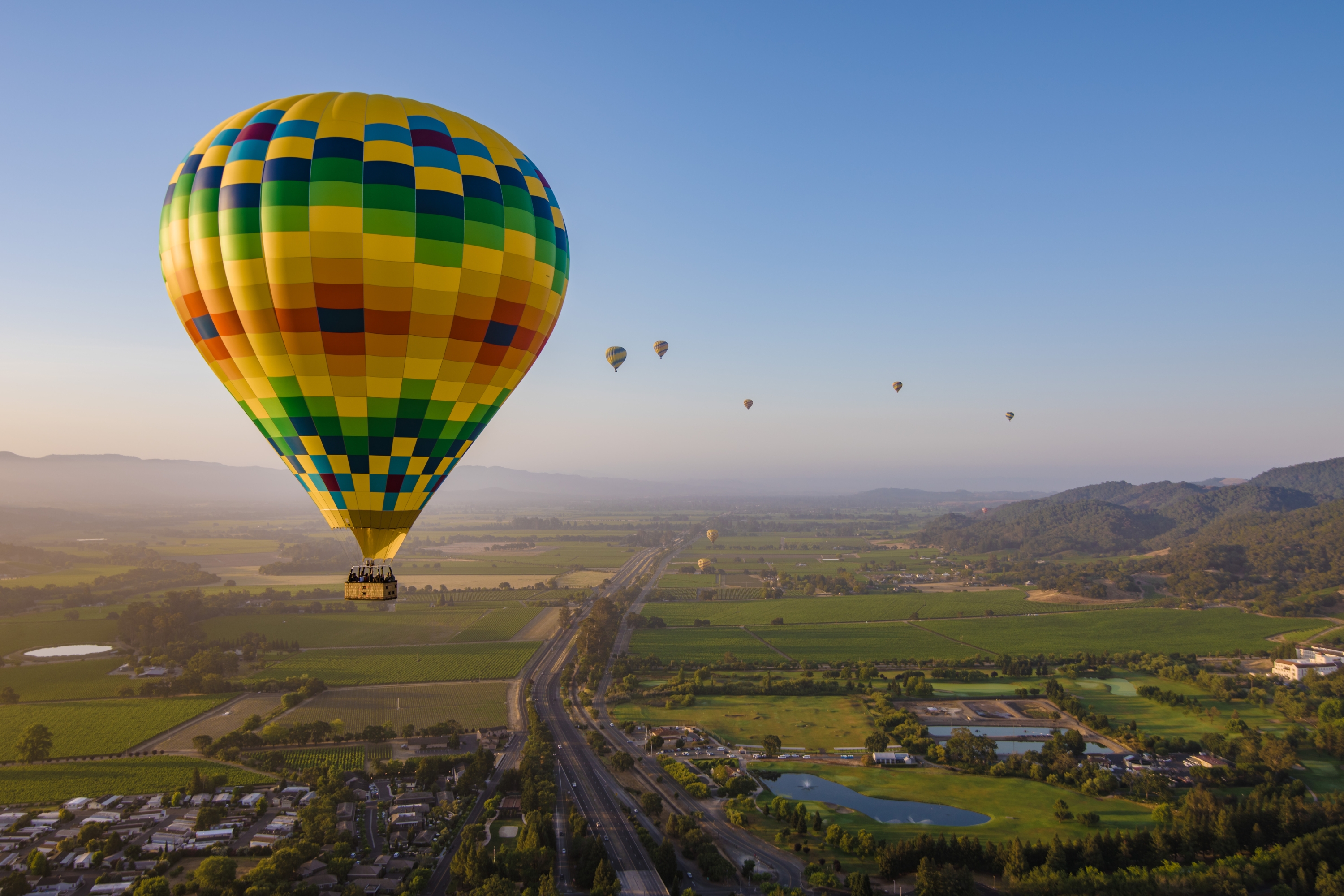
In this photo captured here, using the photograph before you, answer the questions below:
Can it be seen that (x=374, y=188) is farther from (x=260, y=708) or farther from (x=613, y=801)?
(x=260, y=708)

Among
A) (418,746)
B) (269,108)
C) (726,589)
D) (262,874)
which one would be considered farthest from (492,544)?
(269,108)

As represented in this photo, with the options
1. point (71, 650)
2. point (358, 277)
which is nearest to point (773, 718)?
point (358, 277)

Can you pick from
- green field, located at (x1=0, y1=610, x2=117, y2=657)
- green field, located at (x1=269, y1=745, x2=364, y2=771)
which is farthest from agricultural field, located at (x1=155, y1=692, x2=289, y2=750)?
green field, located at (x1=0, y1=610, x2=117, y2=657)

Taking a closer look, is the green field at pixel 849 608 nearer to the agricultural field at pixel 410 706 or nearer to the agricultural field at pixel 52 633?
the agricultural field at pixel 410 706

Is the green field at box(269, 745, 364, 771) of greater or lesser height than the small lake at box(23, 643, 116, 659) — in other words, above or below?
below

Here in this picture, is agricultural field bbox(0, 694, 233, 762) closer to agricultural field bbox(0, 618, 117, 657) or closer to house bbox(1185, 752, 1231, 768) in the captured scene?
agricultural field bbox(0, 618, 117, 657)

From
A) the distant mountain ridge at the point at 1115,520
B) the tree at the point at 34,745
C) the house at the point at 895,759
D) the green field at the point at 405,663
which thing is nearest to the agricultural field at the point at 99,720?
the tree at the point at 34,745
